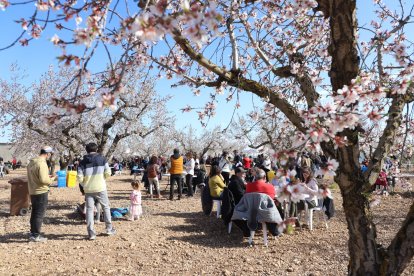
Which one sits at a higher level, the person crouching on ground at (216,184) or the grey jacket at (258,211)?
the person crouching on ground at (216,184)

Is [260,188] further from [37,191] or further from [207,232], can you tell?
[37,191]

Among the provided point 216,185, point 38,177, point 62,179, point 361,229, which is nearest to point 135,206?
point 216,185

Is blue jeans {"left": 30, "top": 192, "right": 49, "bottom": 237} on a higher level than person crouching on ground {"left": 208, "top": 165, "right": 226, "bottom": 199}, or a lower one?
lower

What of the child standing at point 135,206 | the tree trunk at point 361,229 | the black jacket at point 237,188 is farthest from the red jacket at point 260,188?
the tree trunk at point 361,229

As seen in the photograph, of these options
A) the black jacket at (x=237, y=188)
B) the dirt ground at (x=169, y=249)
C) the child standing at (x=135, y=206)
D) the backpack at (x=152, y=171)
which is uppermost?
the backpack at (x=152, y=171)

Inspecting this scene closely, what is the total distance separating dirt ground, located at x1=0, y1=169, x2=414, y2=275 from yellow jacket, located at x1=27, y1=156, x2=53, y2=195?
925 mm

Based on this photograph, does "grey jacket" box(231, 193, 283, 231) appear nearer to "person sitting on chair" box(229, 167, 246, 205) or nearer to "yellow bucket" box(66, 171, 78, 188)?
"person sitting on chair" box(229, 167, 246, 205)

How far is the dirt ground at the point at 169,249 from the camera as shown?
4961mm

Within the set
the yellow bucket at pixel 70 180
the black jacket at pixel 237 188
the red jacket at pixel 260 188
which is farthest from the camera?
the yellow bucket at pixel 70 180

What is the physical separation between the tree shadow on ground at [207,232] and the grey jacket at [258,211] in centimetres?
50

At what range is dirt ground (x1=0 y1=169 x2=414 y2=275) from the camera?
4961 millimetres

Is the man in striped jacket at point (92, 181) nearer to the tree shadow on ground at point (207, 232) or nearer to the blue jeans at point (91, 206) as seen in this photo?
the blue jeans at point (91, 206)

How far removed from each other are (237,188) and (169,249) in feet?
6.23

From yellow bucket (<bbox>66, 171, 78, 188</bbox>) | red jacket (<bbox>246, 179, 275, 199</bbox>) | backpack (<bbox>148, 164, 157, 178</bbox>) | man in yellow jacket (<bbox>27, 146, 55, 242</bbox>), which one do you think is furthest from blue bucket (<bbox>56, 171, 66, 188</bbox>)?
red jacket (<bbox>246, 179, 275, 199</bbox>)
